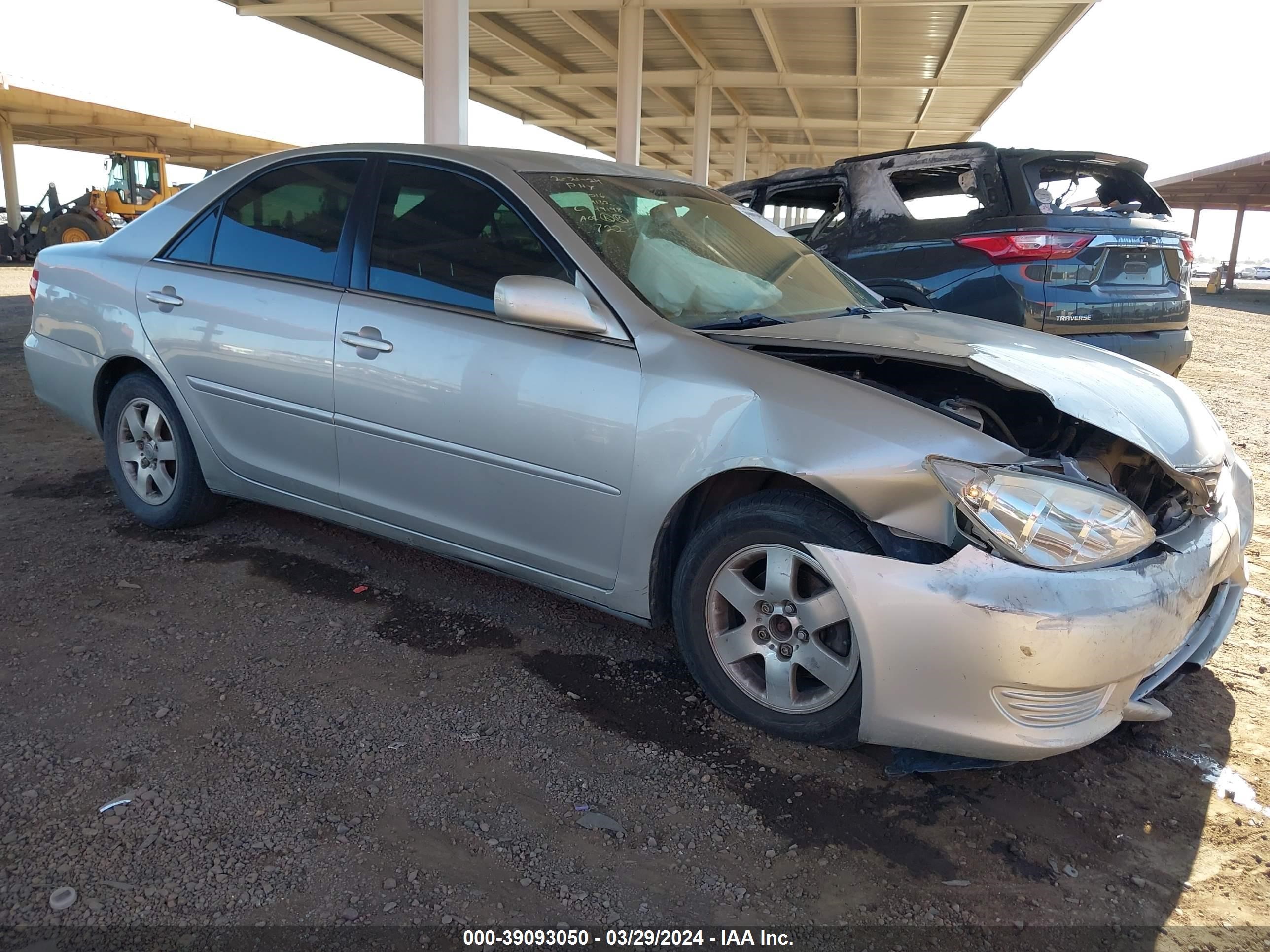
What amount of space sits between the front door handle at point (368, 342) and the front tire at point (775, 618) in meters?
1.25

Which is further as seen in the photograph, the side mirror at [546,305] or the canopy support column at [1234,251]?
the canopy support column at [1234,251]

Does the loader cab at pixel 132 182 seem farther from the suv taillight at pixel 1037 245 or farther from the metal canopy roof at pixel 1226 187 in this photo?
the metal canopy roof at pixel 1226 187

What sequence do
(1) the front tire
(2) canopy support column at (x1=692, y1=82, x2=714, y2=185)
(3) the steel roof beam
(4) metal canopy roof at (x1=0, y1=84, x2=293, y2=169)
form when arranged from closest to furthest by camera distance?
(1) the front tire → (3) the steel roof beam → (2) canopy support column at (x1=692, y1=82, x2=714, y2=185) → (4) metal canopy roof at (x1=0, y1=84, x2=293, y2=169)

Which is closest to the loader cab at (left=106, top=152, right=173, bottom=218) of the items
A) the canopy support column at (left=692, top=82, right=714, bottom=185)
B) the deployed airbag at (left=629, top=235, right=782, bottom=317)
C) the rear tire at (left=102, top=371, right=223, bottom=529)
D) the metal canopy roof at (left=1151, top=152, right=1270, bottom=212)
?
the canopy support column at (left=692, top=82, right=714, bottom=185)

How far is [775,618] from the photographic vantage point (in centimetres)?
252

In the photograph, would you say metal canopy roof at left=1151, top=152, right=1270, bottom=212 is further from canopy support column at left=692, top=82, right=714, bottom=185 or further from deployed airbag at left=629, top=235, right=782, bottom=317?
deployed airbag at left=629, top=235, right=782, bottom=317

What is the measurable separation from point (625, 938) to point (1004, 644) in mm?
1056

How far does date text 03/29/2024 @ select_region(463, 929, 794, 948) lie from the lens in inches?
72.5

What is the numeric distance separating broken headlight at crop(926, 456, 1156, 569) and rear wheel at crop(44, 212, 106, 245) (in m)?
23.9

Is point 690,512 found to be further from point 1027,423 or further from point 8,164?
point 8,164

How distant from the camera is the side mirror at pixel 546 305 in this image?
8.77 feet

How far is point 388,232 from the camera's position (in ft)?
10.6

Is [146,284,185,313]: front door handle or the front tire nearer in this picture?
the front tire

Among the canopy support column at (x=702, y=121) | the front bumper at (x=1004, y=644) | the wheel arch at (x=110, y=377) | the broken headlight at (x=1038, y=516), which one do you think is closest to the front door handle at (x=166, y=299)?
the wheel arch at (x=110, y=377)
